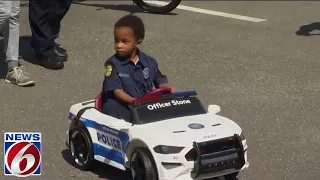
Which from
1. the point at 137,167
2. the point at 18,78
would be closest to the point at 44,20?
the point at 18,78

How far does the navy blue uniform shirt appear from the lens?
5453mm

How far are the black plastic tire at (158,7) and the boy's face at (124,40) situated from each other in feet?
16.0

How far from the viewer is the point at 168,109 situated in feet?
17.3

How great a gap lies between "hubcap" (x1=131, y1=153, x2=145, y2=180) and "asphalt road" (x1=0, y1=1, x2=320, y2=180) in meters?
0.43

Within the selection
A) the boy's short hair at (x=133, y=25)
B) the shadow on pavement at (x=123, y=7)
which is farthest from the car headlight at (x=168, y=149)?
the shadow on pavement at (x=123, y=7)

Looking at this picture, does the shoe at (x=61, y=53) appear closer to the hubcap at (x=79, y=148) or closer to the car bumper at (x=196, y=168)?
the hubcap at (x=79, y=148)

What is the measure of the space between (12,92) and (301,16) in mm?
4451

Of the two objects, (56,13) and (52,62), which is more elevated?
(56,13)

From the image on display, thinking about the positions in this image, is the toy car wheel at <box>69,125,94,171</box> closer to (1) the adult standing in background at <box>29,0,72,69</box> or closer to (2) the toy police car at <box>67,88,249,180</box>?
(2) the toy police car at <box>67,88,249,180</box>

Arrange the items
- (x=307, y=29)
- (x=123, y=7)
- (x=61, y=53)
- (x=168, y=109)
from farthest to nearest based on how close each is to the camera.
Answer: (x=123, y=7)
(x=307, y=29)
(x=61, y=53)
(x=168, y=109)

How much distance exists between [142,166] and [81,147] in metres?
0.71

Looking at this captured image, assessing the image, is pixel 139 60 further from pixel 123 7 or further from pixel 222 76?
pixel 123 7

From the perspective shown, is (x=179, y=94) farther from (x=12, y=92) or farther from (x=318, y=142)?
(x=12, y=92)

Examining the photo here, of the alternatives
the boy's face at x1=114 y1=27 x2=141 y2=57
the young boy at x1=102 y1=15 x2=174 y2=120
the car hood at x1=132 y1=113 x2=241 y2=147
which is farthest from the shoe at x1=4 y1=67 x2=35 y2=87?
the car hood at x1=132 y1=113 x2=241 y2=147
